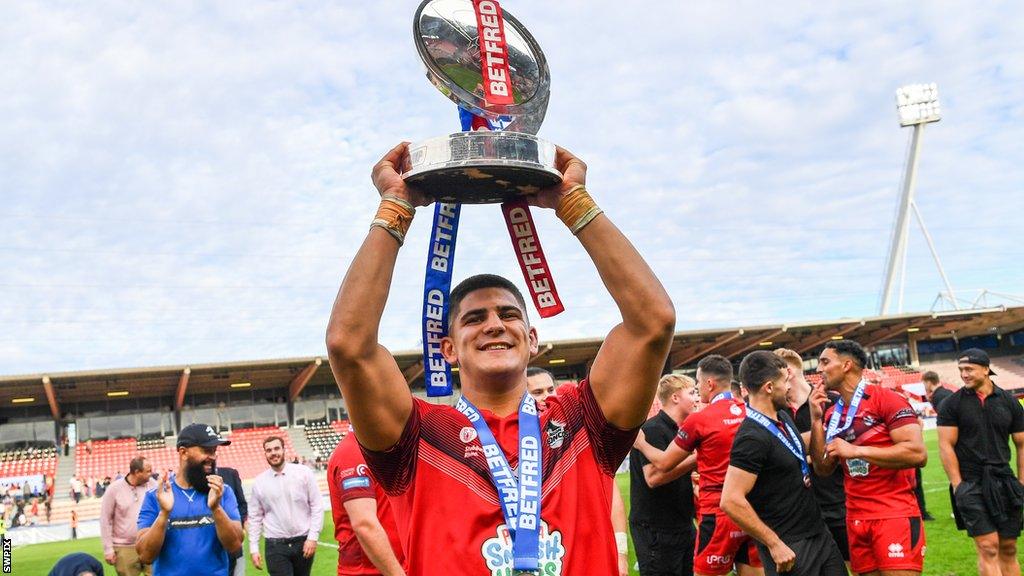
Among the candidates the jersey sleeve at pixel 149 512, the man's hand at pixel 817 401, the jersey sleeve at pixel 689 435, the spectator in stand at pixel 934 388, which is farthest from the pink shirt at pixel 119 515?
the spectator in stand at pixel 934 388

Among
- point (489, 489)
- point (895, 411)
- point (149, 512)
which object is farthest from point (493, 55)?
point (149, 512)

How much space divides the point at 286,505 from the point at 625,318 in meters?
6.80

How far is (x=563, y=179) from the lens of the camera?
2.69m

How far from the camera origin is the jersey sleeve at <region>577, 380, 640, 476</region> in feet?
8.79

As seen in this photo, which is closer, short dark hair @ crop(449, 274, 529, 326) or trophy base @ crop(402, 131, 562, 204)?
trophy base @ crop(402, 131, 562, 204)

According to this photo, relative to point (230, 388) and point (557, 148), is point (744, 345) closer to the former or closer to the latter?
point (230, 388)

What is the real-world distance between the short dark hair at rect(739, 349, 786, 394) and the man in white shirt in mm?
4954

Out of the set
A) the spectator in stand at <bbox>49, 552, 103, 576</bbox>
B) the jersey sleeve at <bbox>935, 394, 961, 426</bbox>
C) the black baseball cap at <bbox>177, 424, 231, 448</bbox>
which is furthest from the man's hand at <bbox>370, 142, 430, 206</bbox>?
the jersey sleeve at <bbox>935, 394, 961, 426</bbox>

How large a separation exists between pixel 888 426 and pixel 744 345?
1696 inches

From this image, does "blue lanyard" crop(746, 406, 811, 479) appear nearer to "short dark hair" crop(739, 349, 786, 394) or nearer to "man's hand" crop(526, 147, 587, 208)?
"short dark hair" crop(739, 349, 786, 394)

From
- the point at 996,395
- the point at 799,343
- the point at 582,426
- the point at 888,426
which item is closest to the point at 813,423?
the point at 888,426

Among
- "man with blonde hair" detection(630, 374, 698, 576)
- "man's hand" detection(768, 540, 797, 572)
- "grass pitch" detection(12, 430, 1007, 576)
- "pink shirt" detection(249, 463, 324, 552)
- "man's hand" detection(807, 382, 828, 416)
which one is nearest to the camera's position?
"man's hand" detection(768, 540, 797, 572)

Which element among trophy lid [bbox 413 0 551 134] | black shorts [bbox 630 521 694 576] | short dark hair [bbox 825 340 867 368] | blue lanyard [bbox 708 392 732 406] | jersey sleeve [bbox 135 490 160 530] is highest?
trophy lid [bbox 413 0 551 134]

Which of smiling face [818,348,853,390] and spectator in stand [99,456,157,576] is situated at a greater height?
smiling face [818,348,853,390]
